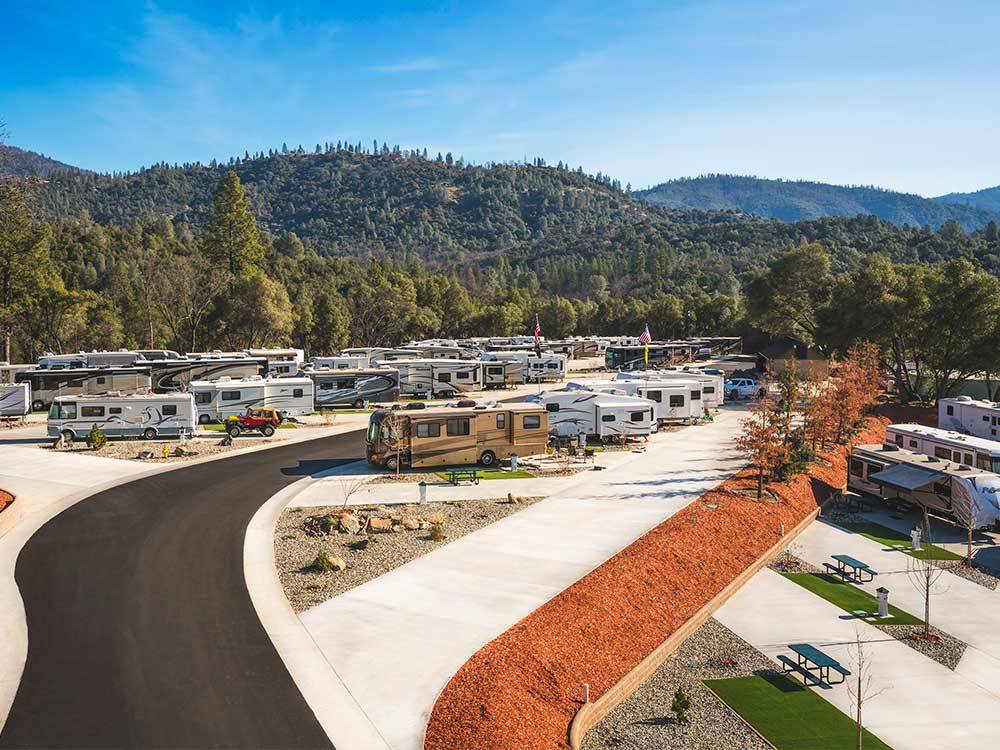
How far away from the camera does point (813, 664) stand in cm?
1502

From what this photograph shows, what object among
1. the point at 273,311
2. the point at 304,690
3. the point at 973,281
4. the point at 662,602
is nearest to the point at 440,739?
the point at 304,690

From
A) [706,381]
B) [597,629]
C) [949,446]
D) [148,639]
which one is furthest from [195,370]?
[949,446]

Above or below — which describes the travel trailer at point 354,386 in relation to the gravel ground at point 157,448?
above

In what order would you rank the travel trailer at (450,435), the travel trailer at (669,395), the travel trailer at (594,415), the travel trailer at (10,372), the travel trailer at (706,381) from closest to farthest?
the travel trailer at (450,435) → the travel trailer at (594,415) → the travel trailer at (669,395) → the travel trailer at (10,372) → the travel trailer at (706,381)

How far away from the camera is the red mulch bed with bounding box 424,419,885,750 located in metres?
11.8

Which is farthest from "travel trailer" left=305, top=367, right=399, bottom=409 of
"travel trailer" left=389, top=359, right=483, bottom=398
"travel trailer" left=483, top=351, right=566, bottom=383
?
"travel trailer" left=483, top=351, right=566, bottom=383

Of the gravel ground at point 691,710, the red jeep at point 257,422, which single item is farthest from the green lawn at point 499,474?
the gravel ground at point 691,710

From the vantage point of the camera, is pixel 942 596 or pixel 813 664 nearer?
pixel 813 664

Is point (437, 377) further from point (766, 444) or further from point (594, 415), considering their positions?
point (766, 444)

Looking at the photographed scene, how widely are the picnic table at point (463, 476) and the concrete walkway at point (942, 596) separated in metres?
11.8

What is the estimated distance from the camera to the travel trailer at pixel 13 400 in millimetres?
41062

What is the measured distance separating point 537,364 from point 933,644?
46915 millimetres

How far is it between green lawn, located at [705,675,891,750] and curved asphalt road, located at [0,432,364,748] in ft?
25.4

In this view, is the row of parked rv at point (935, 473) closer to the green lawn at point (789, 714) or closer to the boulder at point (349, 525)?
the green lawn at point (789, 714)
